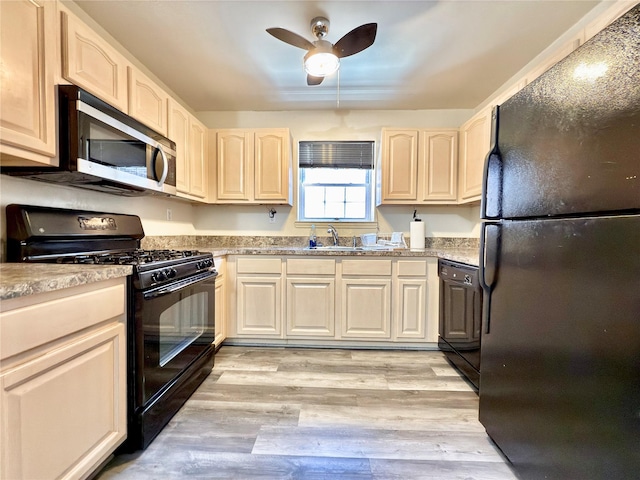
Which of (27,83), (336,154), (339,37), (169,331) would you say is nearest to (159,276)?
(169,331)

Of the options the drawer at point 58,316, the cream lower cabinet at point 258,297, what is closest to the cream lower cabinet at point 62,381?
the drawer at point 58,316

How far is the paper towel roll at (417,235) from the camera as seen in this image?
2982 mm

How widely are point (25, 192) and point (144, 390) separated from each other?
1170mm

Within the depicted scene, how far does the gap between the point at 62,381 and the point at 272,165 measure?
233 cm

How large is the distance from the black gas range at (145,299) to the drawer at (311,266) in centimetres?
80

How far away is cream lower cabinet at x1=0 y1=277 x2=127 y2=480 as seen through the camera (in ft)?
2.78

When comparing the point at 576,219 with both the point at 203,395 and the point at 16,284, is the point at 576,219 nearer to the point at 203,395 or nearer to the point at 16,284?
the point at 16,284

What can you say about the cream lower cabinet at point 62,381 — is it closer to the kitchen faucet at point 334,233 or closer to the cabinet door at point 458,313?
the cabinet door at point 458,313

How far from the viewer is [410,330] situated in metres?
2.58

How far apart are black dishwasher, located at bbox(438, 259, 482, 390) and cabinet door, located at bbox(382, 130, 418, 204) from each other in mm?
810

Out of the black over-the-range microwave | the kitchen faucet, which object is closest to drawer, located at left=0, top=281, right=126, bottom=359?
the black over-the-range microwave

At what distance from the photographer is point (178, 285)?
1.62 metres

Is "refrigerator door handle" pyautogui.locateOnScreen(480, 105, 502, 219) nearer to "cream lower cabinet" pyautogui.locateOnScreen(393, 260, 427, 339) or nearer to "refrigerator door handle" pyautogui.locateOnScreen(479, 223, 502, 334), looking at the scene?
"refrigerator door handle" pyautogui.locateOnScreen(479, 223, 502, 334)

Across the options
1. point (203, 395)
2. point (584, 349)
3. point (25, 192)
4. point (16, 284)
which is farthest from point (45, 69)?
point (584, 349)
